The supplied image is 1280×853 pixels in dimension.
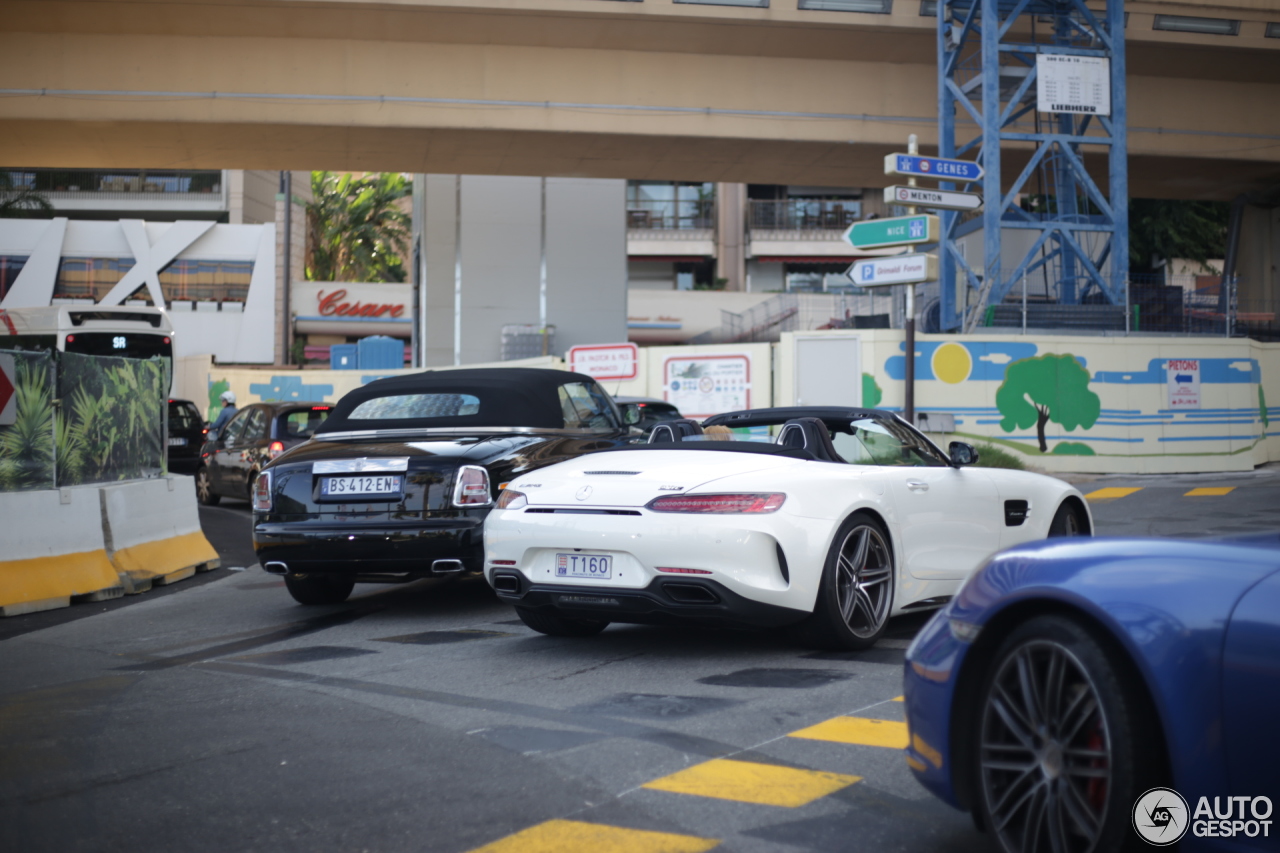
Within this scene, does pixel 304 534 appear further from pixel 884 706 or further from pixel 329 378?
pixel 329 378

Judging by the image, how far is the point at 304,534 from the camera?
23.3 feet

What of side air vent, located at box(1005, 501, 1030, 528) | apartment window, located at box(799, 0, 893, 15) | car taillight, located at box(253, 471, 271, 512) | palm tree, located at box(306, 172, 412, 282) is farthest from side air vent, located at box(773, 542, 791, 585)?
palm tree, located at box(306, 172, 412, 282)

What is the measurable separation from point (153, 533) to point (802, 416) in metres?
5.92

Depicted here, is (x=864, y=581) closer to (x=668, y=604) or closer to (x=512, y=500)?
(x=668, y=604)

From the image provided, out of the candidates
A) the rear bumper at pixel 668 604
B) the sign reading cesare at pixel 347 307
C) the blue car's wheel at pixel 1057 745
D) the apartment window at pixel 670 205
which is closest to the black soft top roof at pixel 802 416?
the rear bumper at pixel 668 604

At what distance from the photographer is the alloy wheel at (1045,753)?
2447 mm

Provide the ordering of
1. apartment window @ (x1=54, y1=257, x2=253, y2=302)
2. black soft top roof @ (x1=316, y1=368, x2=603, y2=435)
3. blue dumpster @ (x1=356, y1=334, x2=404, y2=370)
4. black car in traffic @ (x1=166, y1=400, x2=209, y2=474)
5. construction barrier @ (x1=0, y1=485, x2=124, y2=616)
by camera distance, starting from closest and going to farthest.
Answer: black soft top roof @ (x1=316, y1=368, x2=603, y2=435), construction barrier @ (x1=0, y1=485, x2=124, y2=616), black car in traffic @ (x1=166, y1=400, x2=209, y2=474), blue dumpster @ (x1=356, y1=334, x2=404, y2=370), apartment window @ (x1=54, y1=257, x2=253, y2=302)

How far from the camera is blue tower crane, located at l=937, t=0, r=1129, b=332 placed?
72.5 feet

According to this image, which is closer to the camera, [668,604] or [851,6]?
[668,604]

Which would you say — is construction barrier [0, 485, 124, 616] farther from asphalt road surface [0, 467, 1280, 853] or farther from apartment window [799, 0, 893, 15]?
apartment window [799, 0, 893, 15]

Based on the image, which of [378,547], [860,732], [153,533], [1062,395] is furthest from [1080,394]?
[860,732]

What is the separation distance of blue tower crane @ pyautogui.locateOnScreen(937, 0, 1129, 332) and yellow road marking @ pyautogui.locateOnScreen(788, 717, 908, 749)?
19.1m

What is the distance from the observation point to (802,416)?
643cm

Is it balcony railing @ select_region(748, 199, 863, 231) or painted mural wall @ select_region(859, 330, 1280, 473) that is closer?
painted mural wall @ select_region(859, 330, 1280, 473)
